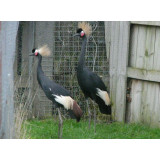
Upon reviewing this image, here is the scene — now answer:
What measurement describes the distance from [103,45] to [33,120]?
5.95 feet

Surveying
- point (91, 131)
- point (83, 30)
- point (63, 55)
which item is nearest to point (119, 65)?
point (83, 30)

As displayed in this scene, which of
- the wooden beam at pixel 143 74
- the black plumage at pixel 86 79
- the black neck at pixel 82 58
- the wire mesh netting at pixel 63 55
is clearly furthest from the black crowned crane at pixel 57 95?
the wooden beam at pixel 143 74

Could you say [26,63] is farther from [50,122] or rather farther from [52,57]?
[50,122]

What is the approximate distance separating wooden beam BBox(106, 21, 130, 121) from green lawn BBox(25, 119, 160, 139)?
0.31 m

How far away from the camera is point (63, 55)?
7.70m

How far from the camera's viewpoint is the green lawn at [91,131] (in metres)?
6.81

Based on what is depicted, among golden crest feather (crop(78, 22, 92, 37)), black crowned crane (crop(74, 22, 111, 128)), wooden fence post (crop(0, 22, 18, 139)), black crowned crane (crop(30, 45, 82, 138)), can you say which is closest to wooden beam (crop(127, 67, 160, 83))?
black crowned crane (crop(74, 22, 111, 128))

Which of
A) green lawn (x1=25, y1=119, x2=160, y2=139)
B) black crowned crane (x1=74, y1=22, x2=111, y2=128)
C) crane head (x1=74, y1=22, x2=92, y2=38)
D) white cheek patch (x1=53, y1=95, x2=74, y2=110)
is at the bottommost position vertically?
green lawn (x1=25, y1=119, x2=160, y2=139)

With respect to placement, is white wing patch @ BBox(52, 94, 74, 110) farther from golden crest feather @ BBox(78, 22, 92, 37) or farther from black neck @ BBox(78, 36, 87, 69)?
golden crest feather @ BBox(78, 22, 92, 37)

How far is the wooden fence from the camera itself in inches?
278

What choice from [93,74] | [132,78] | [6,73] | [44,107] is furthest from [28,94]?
[6,73]

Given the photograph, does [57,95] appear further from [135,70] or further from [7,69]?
[7,69]

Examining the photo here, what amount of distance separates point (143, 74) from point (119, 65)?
0.49 metres

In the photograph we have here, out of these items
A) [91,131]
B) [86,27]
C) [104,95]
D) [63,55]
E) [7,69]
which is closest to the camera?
[7,69]
